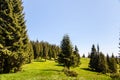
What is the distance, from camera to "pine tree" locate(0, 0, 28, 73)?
40.5 meters

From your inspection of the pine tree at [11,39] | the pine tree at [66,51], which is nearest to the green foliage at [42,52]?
the pine tree at [66,51]

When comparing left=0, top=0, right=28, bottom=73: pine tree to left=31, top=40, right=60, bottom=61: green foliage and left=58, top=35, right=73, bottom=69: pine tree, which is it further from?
left=31, top=40, right=60, bottom=61: green foliage

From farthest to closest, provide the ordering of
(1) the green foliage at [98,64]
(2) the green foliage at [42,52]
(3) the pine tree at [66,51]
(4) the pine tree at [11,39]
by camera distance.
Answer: (2) the green foliage at [42,52], (1) the green foliage at [98,64], (3) the pine tree at [66,51], (4) the pine tree at [11,39]

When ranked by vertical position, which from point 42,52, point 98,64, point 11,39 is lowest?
point 98,64

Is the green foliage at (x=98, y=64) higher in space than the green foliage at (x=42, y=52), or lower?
lower

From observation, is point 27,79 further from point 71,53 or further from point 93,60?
point 93,60

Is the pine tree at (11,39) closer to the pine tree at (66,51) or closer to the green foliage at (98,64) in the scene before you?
the pine tree at (66,51)

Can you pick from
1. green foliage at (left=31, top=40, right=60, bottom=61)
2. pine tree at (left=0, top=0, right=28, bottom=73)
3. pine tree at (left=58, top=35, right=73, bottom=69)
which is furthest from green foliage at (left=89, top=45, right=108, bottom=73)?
pine tree at (left=0, top=0, right=28, bottom=73)

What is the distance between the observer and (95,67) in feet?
316

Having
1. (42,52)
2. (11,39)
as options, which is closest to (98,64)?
(42,52)

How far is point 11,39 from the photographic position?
41031 millimetres

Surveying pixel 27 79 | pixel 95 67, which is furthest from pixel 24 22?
pixel 95 67

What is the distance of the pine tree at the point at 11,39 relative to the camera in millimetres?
40513

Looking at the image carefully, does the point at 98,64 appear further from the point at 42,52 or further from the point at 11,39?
the point at 11,39
